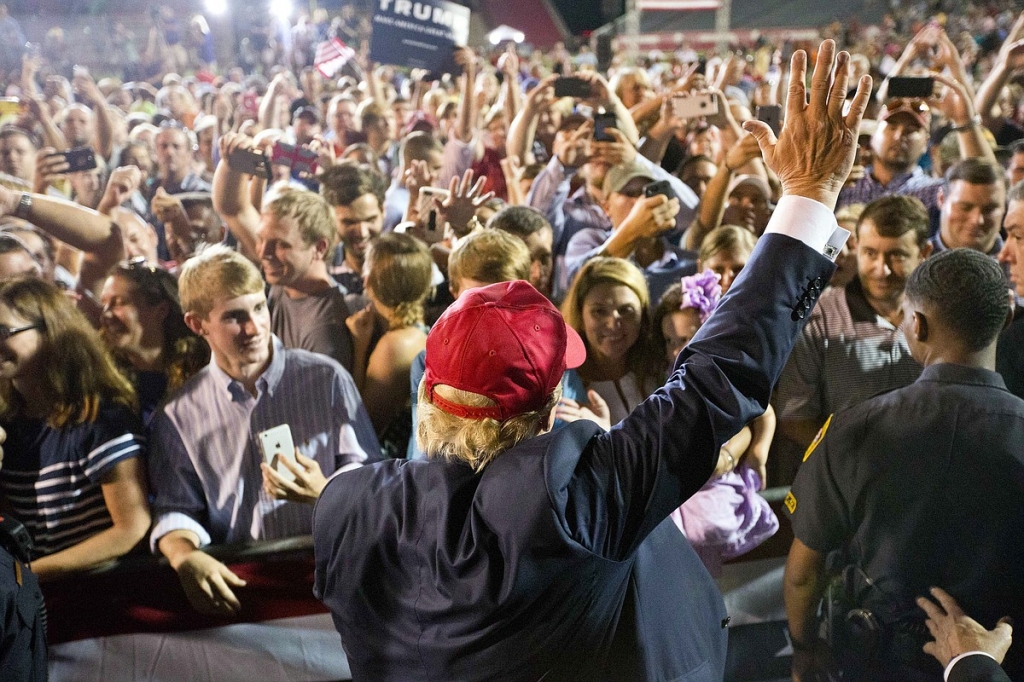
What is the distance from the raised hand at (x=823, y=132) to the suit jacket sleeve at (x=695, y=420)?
7 centimetres

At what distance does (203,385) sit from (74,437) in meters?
0.40

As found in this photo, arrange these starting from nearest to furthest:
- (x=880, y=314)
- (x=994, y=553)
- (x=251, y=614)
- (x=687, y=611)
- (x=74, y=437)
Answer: (x=687, y=611)
(x=994, y=553)
(x=74, y=437)
(x=251, y=614)
(x=880, y=314)

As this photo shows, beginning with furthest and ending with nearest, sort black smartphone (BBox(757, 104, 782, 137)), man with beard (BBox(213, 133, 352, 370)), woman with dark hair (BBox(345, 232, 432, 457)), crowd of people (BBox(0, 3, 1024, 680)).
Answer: black smartphone (BBox(757, 104, 782, 137))
man with beard (BBox(213, 133, 352, 370))
woman with dark hair (BBox(345, 232, 432, 457))
crowd of people (BBox(0, 3, 1024, 680))

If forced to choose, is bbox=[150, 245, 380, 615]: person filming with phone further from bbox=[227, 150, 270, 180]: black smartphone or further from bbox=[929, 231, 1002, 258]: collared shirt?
bbox=[929, 231, 1002, 258]: collared shirt

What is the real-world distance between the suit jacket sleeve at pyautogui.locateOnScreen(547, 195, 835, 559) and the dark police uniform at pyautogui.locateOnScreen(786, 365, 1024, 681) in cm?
83

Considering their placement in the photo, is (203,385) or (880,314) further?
(880,314)

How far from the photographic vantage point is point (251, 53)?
13195mm

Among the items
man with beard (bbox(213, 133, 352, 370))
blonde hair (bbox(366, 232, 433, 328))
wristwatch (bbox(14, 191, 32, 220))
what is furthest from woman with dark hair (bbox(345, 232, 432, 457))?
wristwatch (bbox(14, 191, 32, 220))

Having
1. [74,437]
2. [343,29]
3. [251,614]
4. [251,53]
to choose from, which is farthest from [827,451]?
[251,53]

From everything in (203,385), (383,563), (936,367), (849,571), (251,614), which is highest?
(936,367)

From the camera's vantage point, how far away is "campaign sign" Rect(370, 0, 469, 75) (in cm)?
505

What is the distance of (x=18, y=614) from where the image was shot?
1.66m

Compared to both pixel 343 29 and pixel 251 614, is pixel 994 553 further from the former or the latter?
pixel 343 29

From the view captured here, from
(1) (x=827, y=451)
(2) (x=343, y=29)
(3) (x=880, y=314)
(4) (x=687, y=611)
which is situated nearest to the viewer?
(4) (x=687, y=611)
